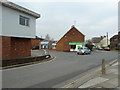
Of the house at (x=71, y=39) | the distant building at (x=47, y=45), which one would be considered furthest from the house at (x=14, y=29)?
the distant building at (x=47, y=45)

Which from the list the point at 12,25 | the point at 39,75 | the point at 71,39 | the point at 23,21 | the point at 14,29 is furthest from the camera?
the point at 71,39

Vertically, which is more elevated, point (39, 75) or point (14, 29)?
point (14, 29)

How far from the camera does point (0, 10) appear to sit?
1212 cm

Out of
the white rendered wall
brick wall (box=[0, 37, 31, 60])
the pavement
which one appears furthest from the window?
the pavement

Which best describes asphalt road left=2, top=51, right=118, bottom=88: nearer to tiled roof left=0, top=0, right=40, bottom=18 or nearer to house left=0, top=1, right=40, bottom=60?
house left=0, top=1, right=40, bottom=60

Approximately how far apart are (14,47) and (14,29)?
233 cm

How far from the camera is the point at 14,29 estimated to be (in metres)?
13.6

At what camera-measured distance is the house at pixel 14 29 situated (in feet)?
40.5

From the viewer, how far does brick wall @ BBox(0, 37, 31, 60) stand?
41.1 ft

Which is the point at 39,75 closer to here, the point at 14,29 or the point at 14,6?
the point at 14,29

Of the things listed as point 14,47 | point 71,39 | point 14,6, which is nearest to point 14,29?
point 14,47

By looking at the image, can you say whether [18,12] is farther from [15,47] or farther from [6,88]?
[6,88]

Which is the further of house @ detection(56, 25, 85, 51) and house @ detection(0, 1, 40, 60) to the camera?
house @ detection(56, 25, 85, 51)

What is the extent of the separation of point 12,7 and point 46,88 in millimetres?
10880
